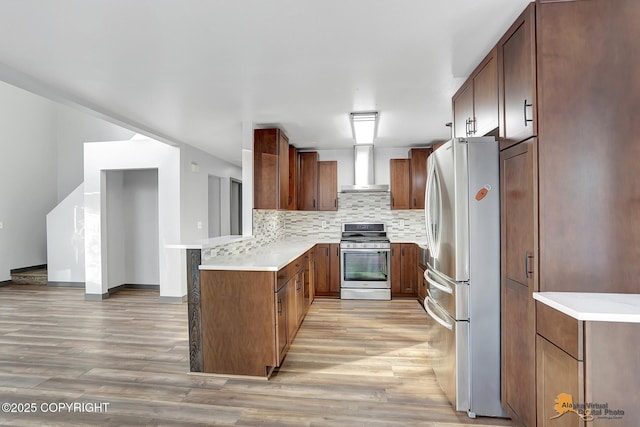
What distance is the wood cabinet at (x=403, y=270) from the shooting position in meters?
4.86

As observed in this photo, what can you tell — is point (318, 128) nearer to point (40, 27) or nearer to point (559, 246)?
point (40, 27)

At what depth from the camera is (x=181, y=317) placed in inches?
161

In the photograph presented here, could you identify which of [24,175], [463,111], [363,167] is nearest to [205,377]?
[463,111]

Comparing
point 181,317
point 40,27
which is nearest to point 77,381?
point 181,317

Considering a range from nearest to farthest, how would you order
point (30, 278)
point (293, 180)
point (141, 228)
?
point (293, 180), point (141, 228), point (30, 278)

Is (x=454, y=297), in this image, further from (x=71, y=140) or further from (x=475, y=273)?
(x=71, y=140)

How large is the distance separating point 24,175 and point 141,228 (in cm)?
303

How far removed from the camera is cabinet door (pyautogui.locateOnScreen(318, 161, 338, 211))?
17.3 feet

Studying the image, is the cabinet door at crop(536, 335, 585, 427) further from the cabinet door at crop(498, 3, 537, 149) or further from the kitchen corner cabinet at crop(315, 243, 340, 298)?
the kitchen corner cabinet at crop(315, 243, 340, 298)

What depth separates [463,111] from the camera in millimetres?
2639

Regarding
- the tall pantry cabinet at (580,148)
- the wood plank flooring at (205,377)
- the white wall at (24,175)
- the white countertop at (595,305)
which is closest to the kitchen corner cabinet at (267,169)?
the wood plank flooring at (205,377)

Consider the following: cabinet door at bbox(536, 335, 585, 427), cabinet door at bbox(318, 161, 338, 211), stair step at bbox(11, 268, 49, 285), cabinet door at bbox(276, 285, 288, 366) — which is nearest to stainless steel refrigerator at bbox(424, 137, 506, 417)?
cabinet door at bbox(536, 335, 585, 427)

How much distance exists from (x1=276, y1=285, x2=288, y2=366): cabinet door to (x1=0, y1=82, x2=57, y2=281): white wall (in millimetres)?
6373

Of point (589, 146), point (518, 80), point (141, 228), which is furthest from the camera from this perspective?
point (141, 228)
